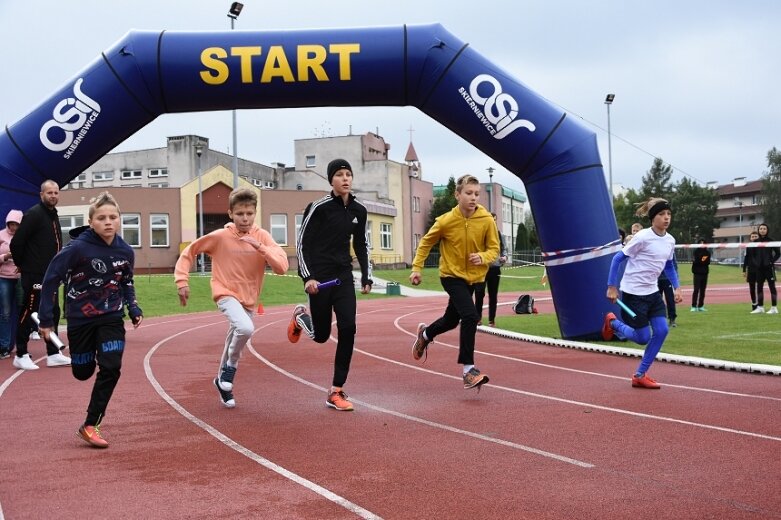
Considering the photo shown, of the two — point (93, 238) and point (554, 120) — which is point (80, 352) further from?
point (554, 120)

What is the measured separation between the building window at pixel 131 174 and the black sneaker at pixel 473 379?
6097 centimetres

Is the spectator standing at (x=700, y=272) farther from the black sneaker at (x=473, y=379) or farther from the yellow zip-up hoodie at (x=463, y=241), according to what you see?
the black sneaker at (x=473, y=379)

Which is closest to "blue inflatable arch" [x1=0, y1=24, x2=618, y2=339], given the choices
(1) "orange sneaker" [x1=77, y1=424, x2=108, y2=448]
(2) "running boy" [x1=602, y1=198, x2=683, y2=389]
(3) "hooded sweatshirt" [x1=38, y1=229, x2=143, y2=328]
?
(2) "running boy" [x1=602, y1=198, x2=683, y2=389]

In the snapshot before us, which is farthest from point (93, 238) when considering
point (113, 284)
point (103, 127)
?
point (103, 127)

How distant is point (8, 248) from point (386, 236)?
174 feet

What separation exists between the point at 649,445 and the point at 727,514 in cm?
158

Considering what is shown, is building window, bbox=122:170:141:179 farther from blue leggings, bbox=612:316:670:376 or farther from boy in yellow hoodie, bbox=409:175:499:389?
blue leggings, bbox=612:316:670:376

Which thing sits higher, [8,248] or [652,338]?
[8,248]

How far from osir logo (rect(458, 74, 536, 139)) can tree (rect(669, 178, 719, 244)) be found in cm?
9623

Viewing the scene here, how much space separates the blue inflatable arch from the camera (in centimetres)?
1178

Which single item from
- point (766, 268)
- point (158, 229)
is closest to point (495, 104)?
point (766, 268)

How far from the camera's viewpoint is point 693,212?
10219cm

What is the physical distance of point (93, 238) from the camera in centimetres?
622

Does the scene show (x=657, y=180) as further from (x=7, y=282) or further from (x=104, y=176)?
(x=7, y=282)
